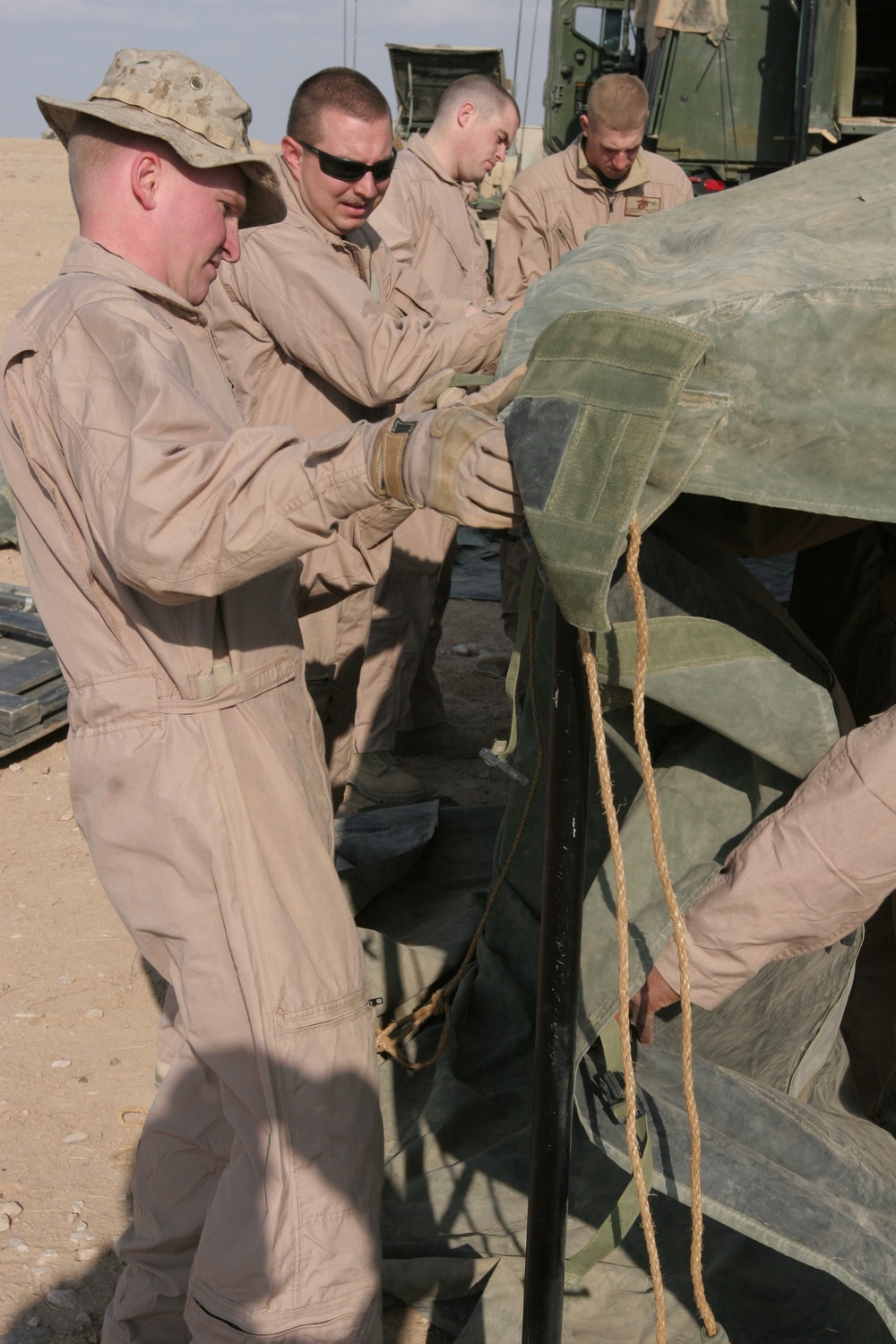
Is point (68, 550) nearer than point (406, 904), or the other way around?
point (68, 550)

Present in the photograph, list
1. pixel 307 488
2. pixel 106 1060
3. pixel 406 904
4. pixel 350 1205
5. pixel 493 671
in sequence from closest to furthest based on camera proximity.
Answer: pixel 307 488 < pixel 350 1205 < pixel 106 1060 < pixel 406 904 < pixel 493 671

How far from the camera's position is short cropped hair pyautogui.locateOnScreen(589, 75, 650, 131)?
5055 mm

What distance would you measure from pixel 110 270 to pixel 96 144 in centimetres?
19

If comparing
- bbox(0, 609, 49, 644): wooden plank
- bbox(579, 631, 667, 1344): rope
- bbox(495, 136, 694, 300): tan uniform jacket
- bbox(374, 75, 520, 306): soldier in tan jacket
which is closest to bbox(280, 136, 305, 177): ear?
bbox(374, 75, 520, 306): soldier in tan jacket

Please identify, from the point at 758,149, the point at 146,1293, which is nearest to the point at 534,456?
the point at 146,1293

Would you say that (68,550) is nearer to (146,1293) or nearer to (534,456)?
(534,456)

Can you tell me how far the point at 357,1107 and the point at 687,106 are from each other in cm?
795

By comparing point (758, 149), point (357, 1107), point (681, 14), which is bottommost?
point (357, 1107)

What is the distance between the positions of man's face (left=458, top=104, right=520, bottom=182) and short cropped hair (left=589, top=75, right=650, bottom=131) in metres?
0.36

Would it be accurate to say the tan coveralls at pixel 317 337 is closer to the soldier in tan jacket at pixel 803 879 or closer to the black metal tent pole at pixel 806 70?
the soldier in tan jacket at pixel 803 879

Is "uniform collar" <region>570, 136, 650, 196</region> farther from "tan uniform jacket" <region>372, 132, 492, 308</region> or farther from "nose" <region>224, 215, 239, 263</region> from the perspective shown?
"nose" <region>224, 215, 239, 263</region>

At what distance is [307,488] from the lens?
1.70 m

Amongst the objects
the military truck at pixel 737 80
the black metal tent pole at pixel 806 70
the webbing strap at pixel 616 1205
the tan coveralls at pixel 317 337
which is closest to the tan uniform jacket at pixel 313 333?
the tan coveralls at pixel 317 337

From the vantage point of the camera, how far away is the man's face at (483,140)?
4.92 meters
